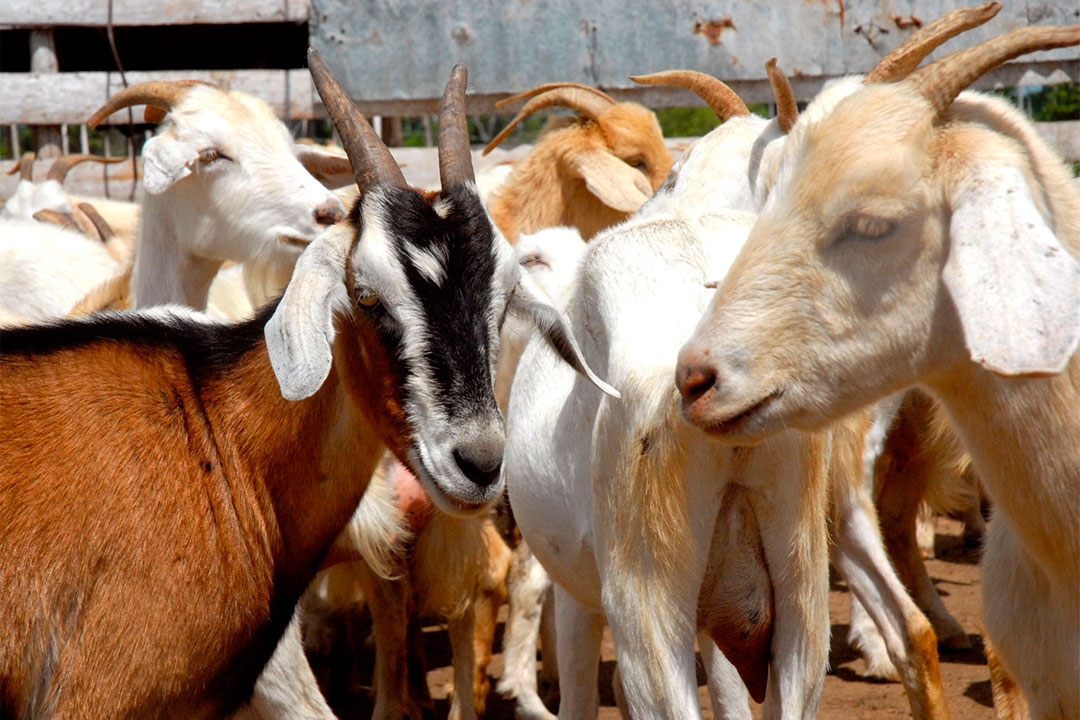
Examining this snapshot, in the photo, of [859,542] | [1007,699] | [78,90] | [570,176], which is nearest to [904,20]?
[570,176]

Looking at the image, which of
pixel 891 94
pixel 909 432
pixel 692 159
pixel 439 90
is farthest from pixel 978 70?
pixel 439 90

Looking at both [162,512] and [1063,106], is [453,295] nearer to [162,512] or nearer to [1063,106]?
[162,512]

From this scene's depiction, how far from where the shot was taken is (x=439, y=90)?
831 cm

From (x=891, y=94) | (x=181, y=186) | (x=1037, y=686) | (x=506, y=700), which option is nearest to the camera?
(x=891, y=94)

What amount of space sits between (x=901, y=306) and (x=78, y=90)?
6935mm

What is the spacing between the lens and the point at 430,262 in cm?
284

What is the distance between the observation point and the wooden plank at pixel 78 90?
793 cm

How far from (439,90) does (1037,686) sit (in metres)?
6.47

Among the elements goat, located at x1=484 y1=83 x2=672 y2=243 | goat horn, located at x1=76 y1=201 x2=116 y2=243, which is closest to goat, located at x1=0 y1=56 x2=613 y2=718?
goat, located at x1=484 y1=83 x2=672 y2=243

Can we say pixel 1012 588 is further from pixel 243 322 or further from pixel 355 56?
pixel 355 56

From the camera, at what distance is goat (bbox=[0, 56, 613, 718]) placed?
2762 millimetres

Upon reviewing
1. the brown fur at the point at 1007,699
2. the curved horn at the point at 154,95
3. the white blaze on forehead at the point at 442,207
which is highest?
the curved horn at the point at 154,95

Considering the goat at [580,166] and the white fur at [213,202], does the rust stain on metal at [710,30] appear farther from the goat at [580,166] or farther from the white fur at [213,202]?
the white fur at [213,202]

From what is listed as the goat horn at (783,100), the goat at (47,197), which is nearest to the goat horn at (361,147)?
the goat horn at (783,100)
